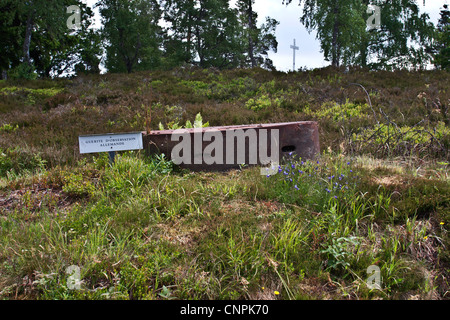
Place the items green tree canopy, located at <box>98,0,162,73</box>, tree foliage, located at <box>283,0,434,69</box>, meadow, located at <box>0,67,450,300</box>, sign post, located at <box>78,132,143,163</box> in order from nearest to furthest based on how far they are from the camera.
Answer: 1. meadow, located at <box>0,67,450,300</box>
2. sign post, located at <box>78,132,143,163</box>
3. tree foliage, located at <box>283,0,434,69</box>
4. green tree canopy, located at <box>98,0,162,73</box>

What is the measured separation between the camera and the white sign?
3906 mm

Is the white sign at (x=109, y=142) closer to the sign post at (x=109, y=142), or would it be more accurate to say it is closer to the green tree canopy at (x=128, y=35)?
the sign post at (x=109, y=142)

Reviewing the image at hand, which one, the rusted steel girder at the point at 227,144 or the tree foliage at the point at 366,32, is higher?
the tree foliage at the point at 366,32

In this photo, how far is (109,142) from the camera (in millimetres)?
3963

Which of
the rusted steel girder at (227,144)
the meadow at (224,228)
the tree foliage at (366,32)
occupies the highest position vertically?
the tree foliage at (366,32)

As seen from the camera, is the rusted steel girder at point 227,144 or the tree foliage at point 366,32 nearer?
the rusted steel girder at point 227,144

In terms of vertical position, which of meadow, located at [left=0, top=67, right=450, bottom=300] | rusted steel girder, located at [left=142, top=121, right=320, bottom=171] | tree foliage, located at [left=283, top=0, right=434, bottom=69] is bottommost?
meadow, located at [left=0, top=67, right=450, bottom=300]

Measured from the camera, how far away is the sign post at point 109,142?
390 cm

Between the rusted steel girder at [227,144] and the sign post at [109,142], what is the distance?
0.43 m

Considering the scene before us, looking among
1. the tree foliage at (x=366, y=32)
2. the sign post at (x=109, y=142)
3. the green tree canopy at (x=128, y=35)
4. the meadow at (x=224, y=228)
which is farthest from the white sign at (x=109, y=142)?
the green tree canopy at (x=128, y=35)

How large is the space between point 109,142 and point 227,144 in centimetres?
160

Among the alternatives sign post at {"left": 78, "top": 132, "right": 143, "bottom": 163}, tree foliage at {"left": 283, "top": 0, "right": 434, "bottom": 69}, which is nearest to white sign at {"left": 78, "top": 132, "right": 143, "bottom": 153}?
sign post at {"left": 78, "top": 132, "right": 143, "bottom": 163}

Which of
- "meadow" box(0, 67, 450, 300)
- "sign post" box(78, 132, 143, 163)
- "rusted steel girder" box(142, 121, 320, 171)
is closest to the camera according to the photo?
"meadow" box(0, 67, 450, 300)

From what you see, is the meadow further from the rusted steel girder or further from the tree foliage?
the tree foliage
